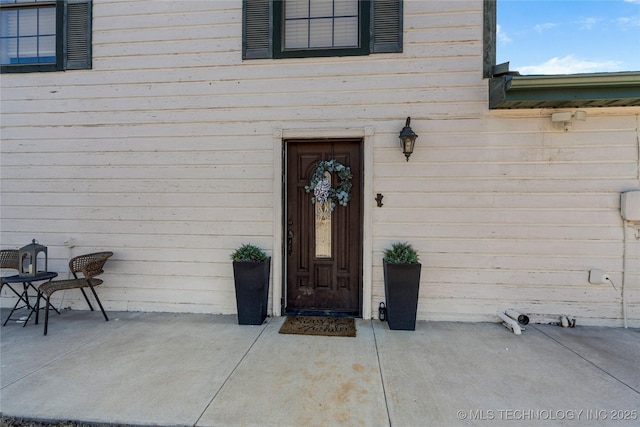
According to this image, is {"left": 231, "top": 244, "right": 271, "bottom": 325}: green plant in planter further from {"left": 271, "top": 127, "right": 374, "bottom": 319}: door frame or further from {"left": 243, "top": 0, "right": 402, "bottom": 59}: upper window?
{"left": 243, "top": 0, "right": 402, "bottom": 59}: upper window

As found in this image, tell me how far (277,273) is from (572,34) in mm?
4363

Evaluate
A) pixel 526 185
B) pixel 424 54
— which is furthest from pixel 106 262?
pixel 526 185

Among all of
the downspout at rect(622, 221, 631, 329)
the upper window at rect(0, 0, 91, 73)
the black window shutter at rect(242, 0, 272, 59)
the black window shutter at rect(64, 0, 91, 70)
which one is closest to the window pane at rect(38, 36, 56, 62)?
the upper window at rect(0, 0, 91, 73)

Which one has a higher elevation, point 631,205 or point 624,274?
point 631,205

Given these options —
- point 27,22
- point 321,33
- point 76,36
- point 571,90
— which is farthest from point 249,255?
point 27,22

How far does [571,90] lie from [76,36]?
18.1 feet

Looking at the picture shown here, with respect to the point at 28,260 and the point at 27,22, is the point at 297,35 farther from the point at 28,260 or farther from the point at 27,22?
the point at 28,260

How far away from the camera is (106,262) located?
380 centimetres

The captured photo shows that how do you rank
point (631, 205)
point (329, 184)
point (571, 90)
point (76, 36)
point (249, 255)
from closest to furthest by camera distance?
1. point (571, 90)
2. point (631, 205)
3. point (249, 255)
4. point (329, 184)
5. point (76, 36)

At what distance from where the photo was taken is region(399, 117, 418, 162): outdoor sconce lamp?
3.25m

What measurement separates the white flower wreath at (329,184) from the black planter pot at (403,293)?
91 centimetres

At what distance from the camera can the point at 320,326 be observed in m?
3.30

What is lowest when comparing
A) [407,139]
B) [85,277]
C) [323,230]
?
[85,277]

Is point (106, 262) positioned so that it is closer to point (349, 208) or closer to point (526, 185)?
point (349, 208)
